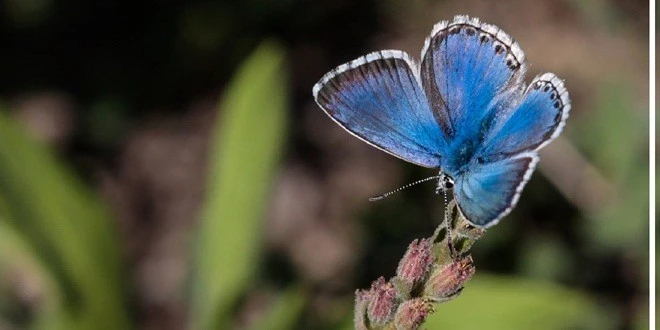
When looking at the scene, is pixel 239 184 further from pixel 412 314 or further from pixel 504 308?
pixel 412 314

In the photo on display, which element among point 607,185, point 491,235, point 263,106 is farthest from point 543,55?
point 263,106

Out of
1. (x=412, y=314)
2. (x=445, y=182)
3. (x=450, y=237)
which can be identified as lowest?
(x=412, y=314)

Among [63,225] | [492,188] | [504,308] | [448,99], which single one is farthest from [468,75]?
[63,225]

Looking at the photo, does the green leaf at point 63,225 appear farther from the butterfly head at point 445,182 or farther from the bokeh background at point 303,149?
the butterfly head at point 445,182

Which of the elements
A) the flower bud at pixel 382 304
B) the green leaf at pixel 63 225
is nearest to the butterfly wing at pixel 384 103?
the flower bud at pixel 382 304

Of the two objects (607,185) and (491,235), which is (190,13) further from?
(607,185)

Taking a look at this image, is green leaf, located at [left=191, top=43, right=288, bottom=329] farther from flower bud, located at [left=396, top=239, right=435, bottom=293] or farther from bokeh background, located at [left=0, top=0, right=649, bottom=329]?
flower bud, located at [left=396, top=239, right=435, bottom=293]
